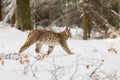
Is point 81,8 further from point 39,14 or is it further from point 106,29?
point 39,14

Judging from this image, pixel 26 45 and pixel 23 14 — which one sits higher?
pixel 23 14

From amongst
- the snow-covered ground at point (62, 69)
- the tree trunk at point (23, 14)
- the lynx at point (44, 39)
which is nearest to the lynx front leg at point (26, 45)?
the lynx at point (44, 39)

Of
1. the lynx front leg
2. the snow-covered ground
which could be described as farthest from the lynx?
the snow-covered ground

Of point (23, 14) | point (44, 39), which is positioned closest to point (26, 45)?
point (44, 39)

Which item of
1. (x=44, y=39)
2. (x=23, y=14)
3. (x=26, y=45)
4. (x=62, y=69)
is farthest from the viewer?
(x=23, y=14)

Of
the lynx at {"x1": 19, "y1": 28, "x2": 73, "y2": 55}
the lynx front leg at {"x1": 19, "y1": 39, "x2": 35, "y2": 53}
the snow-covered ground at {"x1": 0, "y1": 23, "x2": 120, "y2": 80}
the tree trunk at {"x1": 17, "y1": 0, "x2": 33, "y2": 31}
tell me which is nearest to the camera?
the snow-covered ground at {"x1": 0, "y1": 23, "x2": 120, "y2": 80}

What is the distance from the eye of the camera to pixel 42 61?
8.67 meters

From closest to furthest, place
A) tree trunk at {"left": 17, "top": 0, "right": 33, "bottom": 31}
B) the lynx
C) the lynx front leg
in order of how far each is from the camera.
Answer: the lynx front leg < the lynx < tree trunk at {"left": 17, "top": 0, "right": 33, "bottom": 31}

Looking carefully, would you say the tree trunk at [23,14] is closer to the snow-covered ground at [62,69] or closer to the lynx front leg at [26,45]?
the lynx front leg at [26,45]

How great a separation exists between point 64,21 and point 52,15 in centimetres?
723

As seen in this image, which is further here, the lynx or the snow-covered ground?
the lynx

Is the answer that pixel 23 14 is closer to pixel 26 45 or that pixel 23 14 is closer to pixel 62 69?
pixel 26 45

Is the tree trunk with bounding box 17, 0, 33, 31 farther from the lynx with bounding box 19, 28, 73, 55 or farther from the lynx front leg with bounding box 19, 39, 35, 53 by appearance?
the lynx front leg with bounding box 19, 39, 35, 53

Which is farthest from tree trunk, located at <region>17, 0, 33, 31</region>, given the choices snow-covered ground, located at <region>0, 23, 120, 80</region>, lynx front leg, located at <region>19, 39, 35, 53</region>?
snow-covered ground, located at <region>0, 23, 120, 80</region>
